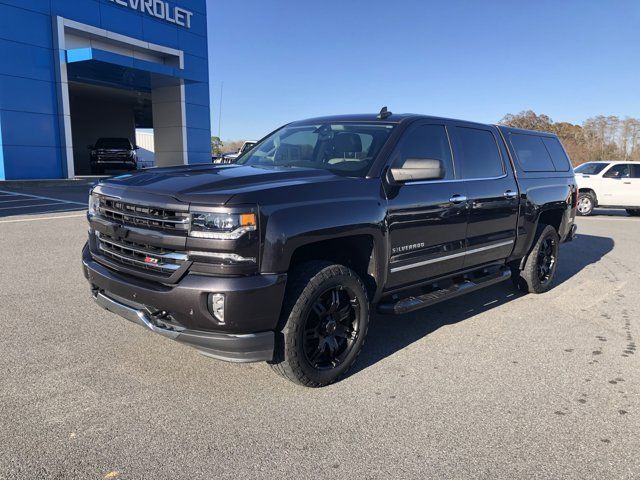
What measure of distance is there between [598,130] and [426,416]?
65.2 metres

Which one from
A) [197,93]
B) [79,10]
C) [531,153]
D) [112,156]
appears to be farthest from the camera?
[197,93]

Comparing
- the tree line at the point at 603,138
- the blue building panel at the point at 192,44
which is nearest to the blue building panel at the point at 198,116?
the blue building panel at the point at 192,44

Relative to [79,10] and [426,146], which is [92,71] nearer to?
[79,10]

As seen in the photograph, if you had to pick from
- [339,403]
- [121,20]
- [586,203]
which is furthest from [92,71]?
[339,403]

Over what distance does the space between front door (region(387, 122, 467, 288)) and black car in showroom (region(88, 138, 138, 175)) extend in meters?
23.5

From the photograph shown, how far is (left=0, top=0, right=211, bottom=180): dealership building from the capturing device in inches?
741

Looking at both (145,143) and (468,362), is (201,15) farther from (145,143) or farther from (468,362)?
(145,143)

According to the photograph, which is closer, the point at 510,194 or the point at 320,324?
the point at 320,324

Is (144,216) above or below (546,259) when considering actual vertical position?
above

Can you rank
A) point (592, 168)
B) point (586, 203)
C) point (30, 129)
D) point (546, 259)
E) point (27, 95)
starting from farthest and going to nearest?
point (30, 129)
point (27, 95)
point (592, 168)
point (586, 203)
point (546, 259)

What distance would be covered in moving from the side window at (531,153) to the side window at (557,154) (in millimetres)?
121

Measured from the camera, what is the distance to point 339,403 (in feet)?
11.1

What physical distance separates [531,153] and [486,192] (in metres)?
1.62

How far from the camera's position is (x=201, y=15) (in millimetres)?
Answer: 26391
